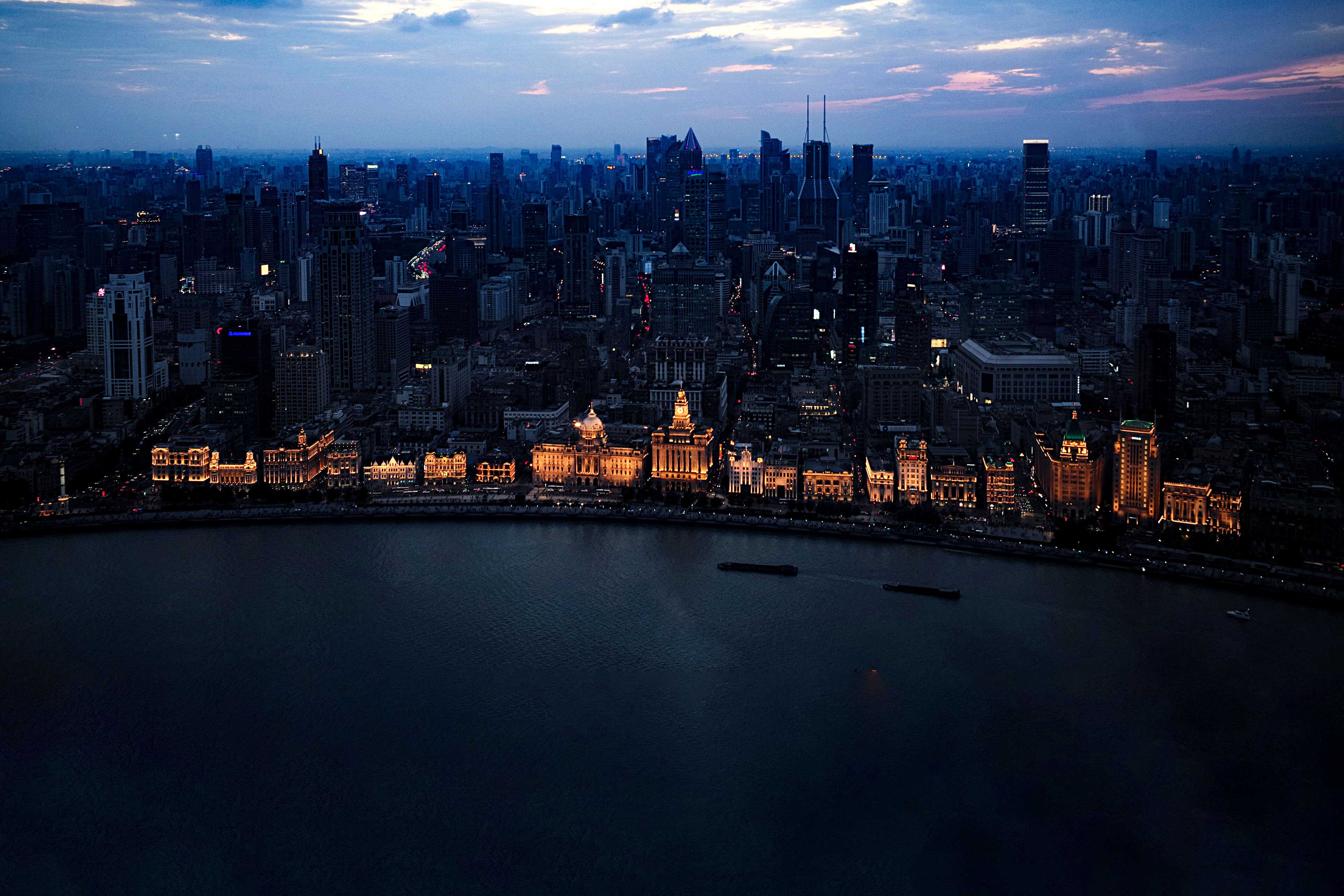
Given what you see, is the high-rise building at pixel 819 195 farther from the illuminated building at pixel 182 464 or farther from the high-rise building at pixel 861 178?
the illuminated building at pixel 182 464

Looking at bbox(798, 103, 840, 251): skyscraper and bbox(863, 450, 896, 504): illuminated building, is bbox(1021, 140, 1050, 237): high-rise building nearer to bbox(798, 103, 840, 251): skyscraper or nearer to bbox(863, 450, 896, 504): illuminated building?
bbox(798, 103, 840, 251): skyscraper

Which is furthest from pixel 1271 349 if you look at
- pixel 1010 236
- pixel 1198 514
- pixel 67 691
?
pixel 67 691

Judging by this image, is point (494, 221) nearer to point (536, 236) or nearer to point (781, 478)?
point (536, 236)

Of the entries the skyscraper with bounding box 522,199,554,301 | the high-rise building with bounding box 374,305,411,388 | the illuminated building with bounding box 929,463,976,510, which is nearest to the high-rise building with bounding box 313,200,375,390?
the high-rise building with bounding box 374,305,411,388

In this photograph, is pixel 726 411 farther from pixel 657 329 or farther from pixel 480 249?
pixel 480 249

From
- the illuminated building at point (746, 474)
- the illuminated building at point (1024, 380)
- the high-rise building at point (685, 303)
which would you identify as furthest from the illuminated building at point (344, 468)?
the high-rise building at point (685, 303)
